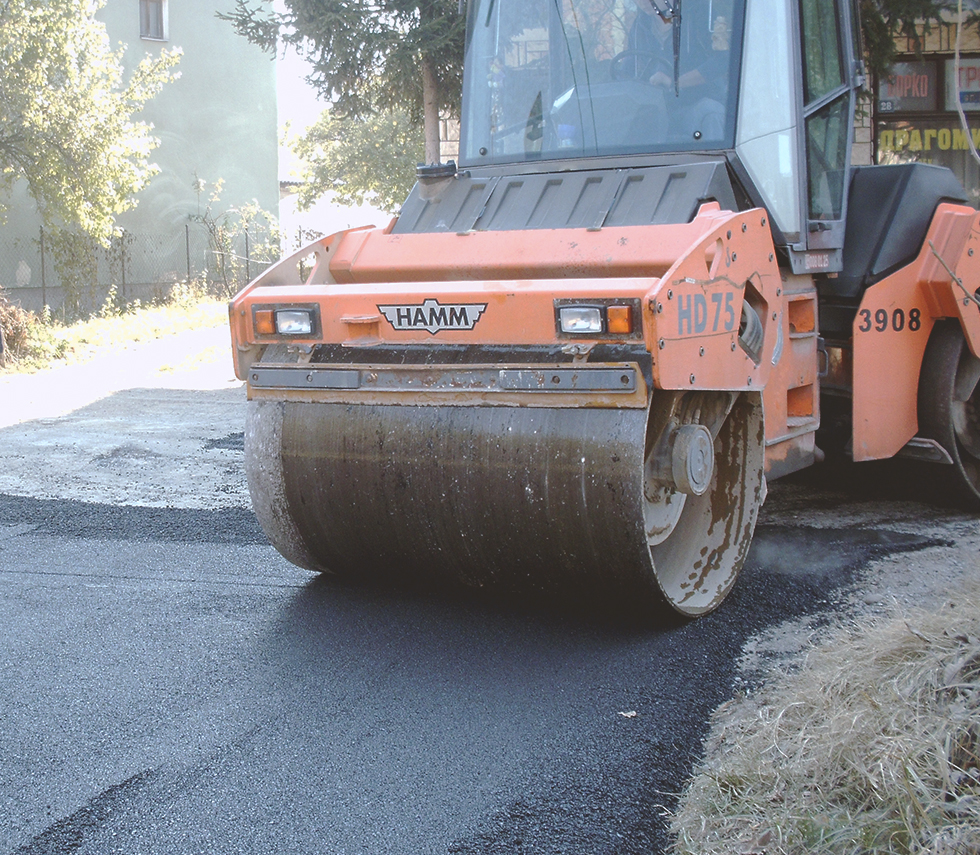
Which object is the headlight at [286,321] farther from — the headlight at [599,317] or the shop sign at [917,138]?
the shop sign at [917,138]

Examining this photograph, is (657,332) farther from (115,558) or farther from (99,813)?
(115,558)

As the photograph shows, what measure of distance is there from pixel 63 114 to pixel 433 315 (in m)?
14.0

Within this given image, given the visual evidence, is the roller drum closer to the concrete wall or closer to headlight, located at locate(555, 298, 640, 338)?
headlight, located at locate(555, 298, 640, 338)

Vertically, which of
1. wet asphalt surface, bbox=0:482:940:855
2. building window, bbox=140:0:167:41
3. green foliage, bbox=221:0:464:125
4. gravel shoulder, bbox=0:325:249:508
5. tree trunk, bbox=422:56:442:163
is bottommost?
wet asphalt surface, bbox=0:482:940:855

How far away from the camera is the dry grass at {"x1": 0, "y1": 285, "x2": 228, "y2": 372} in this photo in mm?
13289

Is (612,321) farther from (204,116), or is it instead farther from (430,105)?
(204,116)

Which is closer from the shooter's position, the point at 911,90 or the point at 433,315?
the point at 433,315

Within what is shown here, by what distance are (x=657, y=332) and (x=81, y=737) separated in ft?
6.87

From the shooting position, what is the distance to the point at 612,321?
3.56m

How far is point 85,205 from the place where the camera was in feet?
53.7

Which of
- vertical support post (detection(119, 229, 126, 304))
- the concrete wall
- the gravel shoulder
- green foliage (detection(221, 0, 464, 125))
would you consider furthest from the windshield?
the concrete wall

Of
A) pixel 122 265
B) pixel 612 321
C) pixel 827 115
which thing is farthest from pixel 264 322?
Result: pixel 122 265

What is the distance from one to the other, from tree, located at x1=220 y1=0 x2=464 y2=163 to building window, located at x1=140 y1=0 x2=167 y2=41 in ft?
38.0

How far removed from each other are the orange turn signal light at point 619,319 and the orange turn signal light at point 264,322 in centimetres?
131
